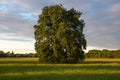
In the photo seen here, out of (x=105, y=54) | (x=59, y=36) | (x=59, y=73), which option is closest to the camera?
(x=59, y=73)

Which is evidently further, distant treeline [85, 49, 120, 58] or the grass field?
distant treeline [85, 49, 120, 58]

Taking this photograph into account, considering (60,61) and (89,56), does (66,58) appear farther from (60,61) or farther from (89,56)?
(89,56)

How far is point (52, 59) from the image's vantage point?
73.7 metres

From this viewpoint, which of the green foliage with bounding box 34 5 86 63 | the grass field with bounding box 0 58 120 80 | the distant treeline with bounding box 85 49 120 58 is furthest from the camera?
the distant treeline with bounding box 85 49 120 58

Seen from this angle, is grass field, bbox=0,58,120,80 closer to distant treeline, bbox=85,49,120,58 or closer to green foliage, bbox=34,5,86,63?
green foliage, bbox=34,5,86,63

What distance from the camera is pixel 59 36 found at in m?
73.1

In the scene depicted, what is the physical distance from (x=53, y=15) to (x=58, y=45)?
738 centimetres

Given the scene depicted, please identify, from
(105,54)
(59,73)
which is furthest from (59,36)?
(105,54)

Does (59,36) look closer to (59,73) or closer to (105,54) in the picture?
(59,73)

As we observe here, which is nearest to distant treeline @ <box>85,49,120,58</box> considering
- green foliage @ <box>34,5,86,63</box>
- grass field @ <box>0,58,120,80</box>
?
green foliage @ <box>34,5,86,63</box>

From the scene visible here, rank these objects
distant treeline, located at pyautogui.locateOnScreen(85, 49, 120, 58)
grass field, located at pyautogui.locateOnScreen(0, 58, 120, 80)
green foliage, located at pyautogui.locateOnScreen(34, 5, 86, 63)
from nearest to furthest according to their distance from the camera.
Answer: grass field, located at pyautogui.locateOnScreen(0, 58, 120, 80) → green foliage, located at pyautogui.locateOnScreen(34, 5, 86, 63) → distant treeline, located at pyautogui.locateOnScreen(85, 49, 120, 58)

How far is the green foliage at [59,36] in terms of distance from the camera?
240 feet

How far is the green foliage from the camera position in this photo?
7306 centimetres

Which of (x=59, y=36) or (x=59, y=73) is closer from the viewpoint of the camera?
(x=59, y=73)
